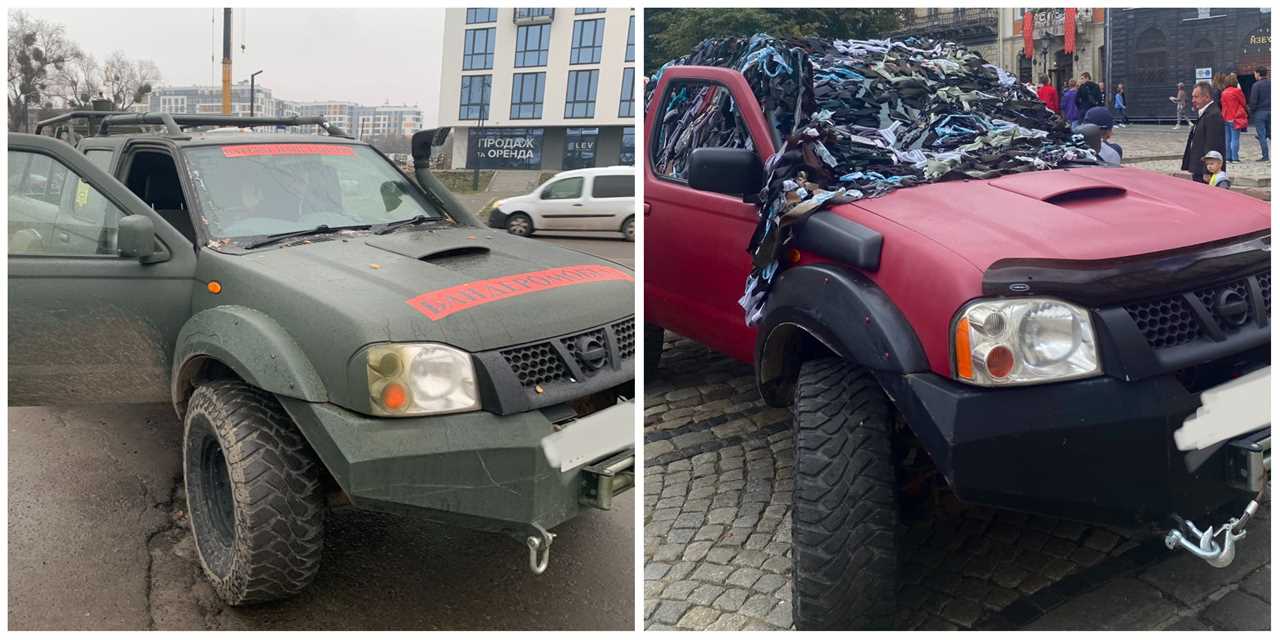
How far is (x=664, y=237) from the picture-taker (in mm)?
4348

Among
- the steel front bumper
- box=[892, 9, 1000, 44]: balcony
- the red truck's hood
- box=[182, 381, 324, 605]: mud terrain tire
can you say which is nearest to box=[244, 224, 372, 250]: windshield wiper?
box=[182, 381, 324, 605]: mud terrain tire

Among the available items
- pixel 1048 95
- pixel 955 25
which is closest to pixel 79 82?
pixel 955 25

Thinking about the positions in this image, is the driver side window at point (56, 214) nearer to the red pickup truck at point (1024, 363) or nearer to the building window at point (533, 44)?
the building window at point (533, 44)

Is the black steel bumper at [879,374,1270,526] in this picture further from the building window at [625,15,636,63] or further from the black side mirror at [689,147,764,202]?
the building window at [625,15,636,63]

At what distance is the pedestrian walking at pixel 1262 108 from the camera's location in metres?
3.41

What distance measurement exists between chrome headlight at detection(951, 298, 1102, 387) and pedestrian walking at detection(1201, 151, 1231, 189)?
1.45 metres

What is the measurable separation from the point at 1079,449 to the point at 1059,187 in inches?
40.0

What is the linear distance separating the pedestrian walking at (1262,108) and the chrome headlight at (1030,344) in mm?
1364

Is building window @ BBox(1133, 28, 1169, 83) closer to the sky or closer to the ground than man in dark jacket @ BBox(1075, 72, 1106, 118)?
closer to the sky

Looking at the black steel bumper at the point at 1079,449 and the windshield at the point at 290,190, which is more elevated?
the windshield at the point at 290,190

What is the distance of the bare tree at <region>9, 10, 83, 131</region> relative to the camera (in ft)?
11.5

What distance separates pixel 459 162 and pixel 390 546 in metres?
2.06

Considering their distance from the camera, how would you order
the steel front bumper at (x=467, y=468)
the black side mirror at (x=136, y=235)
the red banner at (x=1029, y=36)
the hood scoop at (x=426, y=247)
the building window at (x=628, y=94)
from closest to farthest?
the steel front bumper at (x=467, y=468)
the building window at (x=628, y=94)
the black side mirror at (x=136, y=235)
the hood scoop at (x=426, y=247)
the red banner at (x=1029, y=36)

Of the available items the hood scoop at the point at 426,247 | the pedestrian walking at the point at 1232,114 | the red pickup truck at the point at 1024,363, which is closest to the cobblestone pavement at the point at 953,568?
the red pickup truck at the point at 1024,363
